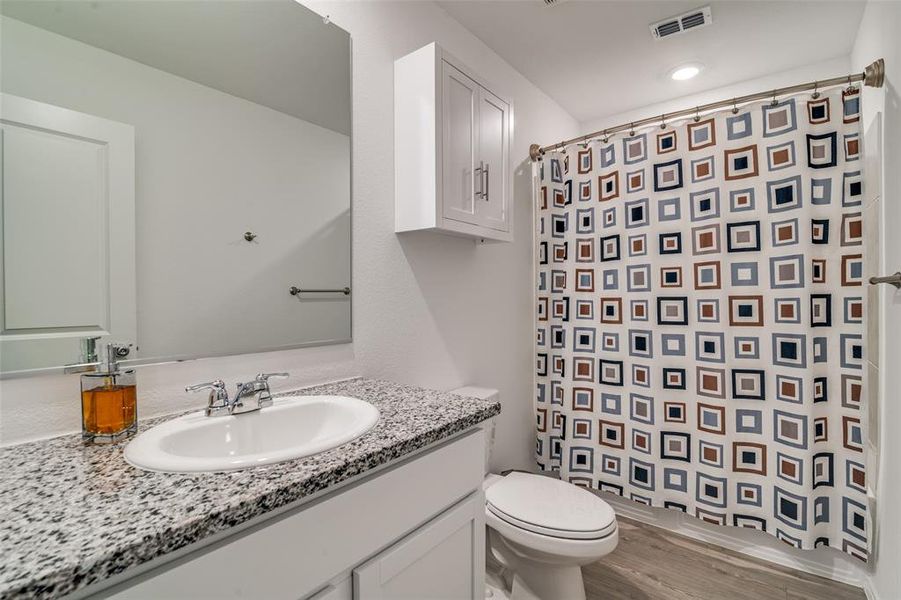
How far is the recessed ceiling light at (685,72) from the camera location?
2154mm

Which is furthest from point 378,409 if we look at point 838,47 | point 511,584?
point 838,47

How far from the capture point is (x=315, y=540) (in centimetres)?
70

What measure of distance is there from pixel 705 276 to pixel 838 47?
4.31 feet

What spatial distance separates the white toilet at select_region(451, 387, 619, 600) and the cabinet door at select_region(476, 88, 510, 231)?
1061mm

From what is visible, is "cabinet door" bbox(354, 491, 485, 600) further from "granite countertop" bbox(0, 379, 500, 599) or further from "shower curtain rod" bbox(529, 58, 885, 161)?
"shower curtain rod" bbox(529, 58, 885, 161)

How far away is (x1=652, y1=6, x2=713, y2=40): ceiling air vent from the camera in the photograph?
1.74 m

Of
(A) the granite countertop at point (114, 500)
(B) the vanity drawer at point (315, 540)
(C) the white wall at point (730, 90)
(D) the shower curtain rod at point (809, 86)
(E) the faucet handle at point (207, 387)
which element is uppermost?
(C) the white wall at point (730, 90)

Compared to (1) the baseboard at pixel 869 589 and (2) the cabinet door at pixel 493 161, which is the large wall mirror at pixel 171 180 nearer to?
(2) the cabinet door at pixel 493 161

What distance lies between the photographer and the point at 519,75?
225 cm

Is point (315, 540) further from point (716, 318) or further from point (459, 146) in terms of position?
point (716, 318)

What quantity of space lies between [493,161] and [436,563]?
1411 millimetres

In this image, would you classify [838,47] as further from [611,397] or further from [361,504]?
[361,504]

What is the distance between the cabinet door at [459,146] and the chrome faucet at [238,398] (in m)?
0.81

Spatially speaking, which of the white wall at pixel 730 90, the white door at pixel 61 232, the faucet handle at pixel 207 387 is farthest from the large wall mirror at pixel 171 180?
the white wall at pixel 730 90
